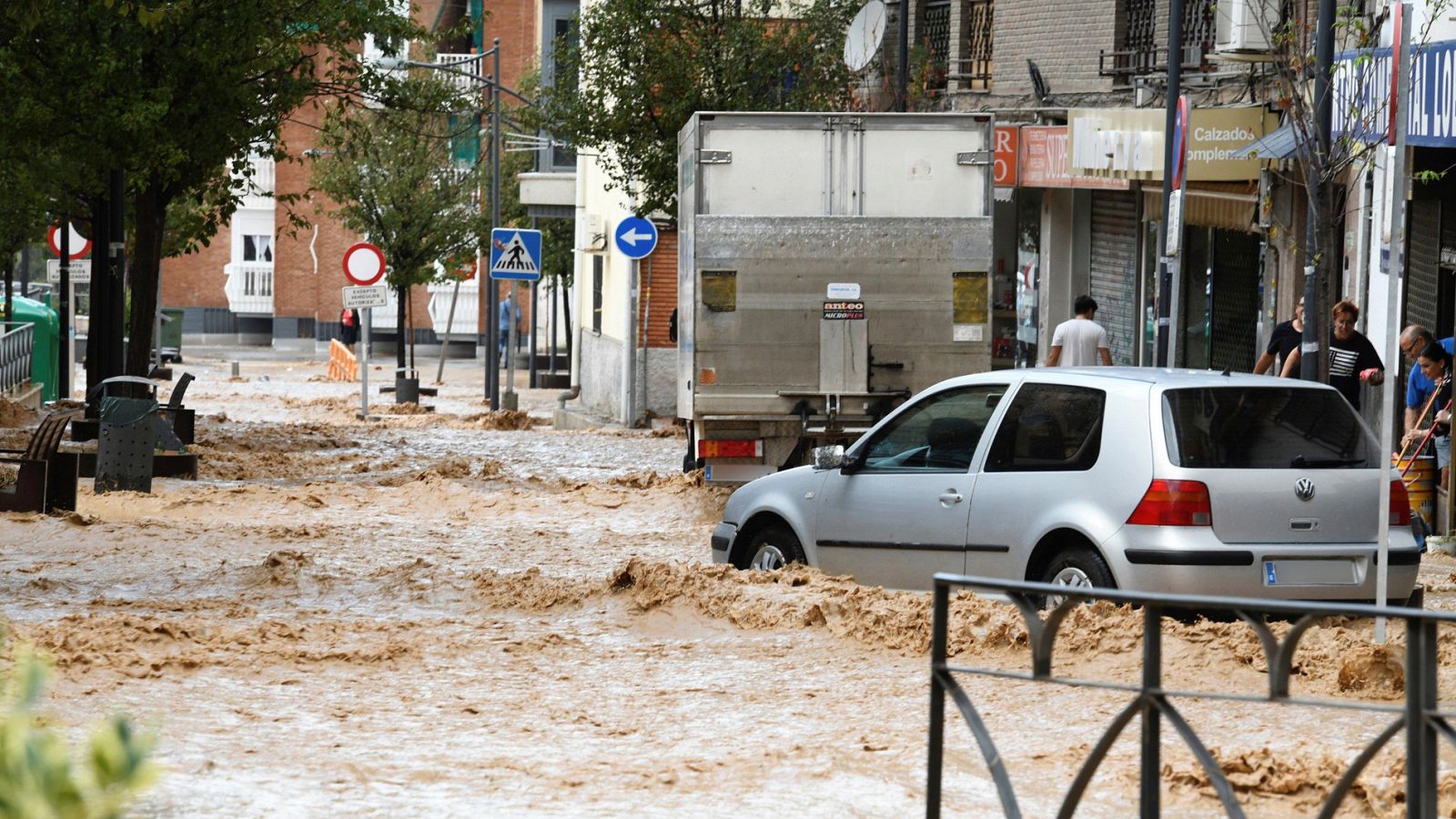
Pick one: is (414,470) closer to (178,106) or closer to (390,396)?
(178,106)

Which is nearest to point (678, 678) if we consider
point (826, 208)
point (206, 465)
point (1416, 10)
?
point (826, 208)

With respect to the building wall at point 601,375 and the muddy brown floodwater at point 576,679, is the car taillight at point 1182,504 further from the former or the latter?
the building wall at point 601,375

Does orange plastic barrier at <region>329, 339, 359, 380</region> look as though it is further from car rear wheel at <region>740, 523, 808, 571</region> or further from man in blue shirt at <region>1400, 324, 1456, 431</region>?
car rear wheel at <region>740, 523, 808, 571</region>

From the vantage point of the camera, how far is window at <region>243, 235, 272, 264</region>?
65000 millimetres

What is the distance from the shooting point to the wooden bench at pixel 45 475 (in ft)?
46.4

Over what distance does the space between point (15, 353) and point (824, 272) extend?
1595 centimetres

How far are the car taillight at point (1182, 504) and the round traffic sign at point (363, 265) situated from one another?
22691 millimetres

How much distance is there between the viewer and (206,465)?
1980 centimetres

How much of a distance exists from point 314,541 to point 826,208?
4.34 m

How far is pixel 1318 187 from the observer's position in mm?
14992

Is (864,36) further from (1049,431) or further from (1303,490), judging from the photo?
(1303,490)

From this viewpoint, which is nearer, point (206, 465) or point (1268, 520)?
point (1268, 520)

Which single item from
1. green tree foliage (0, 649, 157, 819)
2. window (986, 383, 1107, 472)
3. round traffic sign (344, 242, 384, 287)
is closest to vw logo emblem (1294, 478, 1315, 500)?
window (986, 383, 1107, 472)

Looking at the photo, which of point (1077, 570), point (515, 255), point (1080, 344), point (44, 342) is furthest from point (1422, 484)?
point (44, 342)
